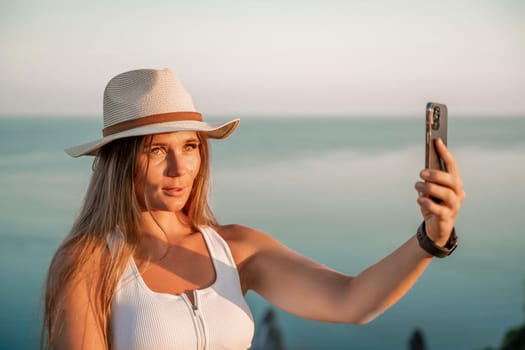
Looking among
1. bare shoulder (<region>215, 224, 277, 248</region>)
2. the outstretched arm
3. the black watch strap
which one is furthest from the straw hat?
the black watch strap

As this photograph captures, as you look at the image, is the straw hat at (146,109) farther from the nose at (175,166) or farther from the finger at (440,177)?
the finger at (440,177)

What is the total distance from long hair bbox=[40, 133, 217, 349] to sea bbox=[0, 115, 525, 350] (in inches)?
225

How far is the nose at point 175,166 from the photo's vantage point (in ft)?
8.02

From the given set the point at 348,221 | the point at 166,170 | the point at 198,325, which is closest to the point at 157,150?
the point at 166,170

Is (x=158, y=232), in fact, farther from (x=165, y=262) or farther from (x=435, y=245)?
(x=435, y=245)

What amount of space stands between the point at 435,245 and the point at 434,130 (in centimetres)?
27

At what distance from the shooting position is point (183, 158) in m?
2.47

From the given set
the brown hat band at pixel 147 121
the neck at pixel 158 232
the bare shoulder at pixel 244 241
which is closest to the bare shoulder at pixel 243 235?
the bare shoulder at pixel 244 241

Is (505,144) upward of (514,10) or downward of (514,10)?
downward

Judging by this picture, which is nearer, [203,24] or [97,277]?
[97,277]

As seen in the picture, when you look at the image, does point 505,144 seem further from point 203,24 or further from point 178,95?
point 178,95

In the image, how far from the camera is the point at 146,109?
2.51 m

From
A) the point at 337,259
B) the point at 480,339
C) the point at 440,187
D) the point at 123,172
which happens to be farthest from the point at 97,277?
the point at 480,339

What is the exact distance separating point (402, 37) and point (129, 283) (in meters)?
7.57
